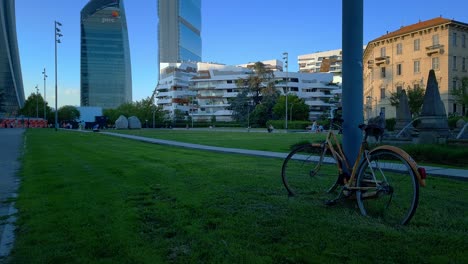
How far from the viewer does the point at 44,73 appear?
268 feet

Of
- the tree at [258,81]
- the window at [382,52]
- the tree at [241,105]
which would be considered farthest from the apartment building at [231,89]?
the window at [382,52]

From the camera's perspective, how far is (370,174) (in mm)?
5152

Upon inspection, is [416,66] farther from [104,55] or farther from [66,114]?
[104,55]

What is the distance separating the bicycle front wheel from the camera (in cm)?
477

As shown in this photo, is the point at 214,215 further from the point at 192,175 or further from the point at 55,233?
the point at 192,175

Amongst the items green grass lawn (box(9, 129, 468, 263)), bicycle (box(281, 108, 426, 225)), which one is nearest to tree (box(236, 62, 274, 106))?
green grass lawn (box(9, 129, 468, 263))

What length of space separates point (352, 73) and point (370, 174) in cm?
185

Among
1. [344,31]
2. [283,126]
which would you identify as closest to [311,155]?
[344,31]

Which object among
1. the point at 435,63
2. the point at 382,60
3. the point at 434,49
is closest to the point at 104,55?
the point at 382,60

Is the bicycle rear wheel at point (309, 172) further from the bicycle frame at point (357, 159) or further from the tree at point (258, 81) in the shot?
the tree at point (258, 81)

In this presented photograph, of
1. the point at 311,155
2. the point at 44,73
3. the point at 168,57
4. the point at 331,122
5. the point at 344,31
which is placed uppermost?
the point at 168,57

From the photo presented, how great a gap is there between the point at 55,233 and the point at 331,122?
4158 mm

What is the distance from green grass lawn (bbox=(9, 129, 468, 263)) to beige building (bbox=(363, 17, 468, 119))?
191 ft

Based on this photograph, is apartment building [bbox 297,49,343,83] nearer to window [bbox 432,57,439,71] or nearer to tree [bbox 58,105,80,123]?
tree [bbox 58,105,80,123]
